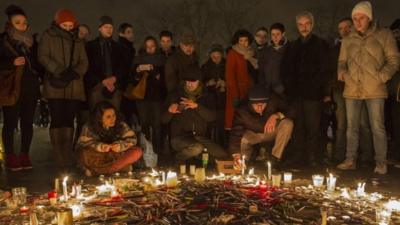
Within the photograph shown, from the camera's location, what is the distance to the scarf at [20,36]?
25.9 ft

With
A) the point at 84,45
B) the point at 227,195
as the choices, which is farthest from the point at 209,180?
the point at 84,45

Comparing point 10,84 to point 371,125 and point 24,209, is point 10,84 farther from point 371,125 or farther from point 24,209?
point 371,125

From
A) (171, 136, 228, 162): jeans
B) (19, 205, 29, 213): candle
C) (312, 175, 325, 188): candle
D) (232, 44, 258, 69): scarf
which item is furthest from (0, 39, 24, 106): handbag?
(312, 175, 325, 188): candle

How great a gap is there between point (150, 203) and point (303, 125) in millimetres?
3863

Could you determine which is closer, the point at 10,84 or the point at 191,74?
the point at 10,84

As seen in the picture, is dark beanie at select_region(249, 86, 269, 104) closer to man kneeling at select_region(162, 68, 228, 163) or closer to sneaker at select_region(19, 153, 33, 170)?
man kneeling at select_region(162, 68, 228, 163)

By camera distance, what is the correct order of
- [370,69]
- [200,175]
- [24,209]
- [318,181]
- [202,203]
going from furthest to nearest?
[370,69]
[200,175]
[318,181]
[202,203]
[24,209]

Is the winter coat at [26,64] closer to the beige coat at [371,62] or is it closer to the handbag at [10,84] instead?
the handbag at [10,84]

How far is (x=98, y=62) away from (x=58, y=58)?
81 cm

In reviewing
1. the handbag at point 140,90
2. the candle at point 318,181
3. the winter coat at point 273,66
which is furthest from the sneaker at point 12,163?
the candle at point 318,181

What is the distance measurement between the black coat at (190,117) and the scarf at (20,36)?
2.65m

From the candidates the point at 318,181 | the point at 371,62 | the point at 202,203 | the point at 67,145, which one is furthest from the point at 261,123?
the point at 67,145

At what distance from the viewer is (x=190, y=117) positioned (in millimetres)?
8438

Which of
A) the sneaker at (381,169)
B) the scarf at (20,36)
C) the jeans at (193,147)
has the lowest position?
the sneaker at (381,169)
